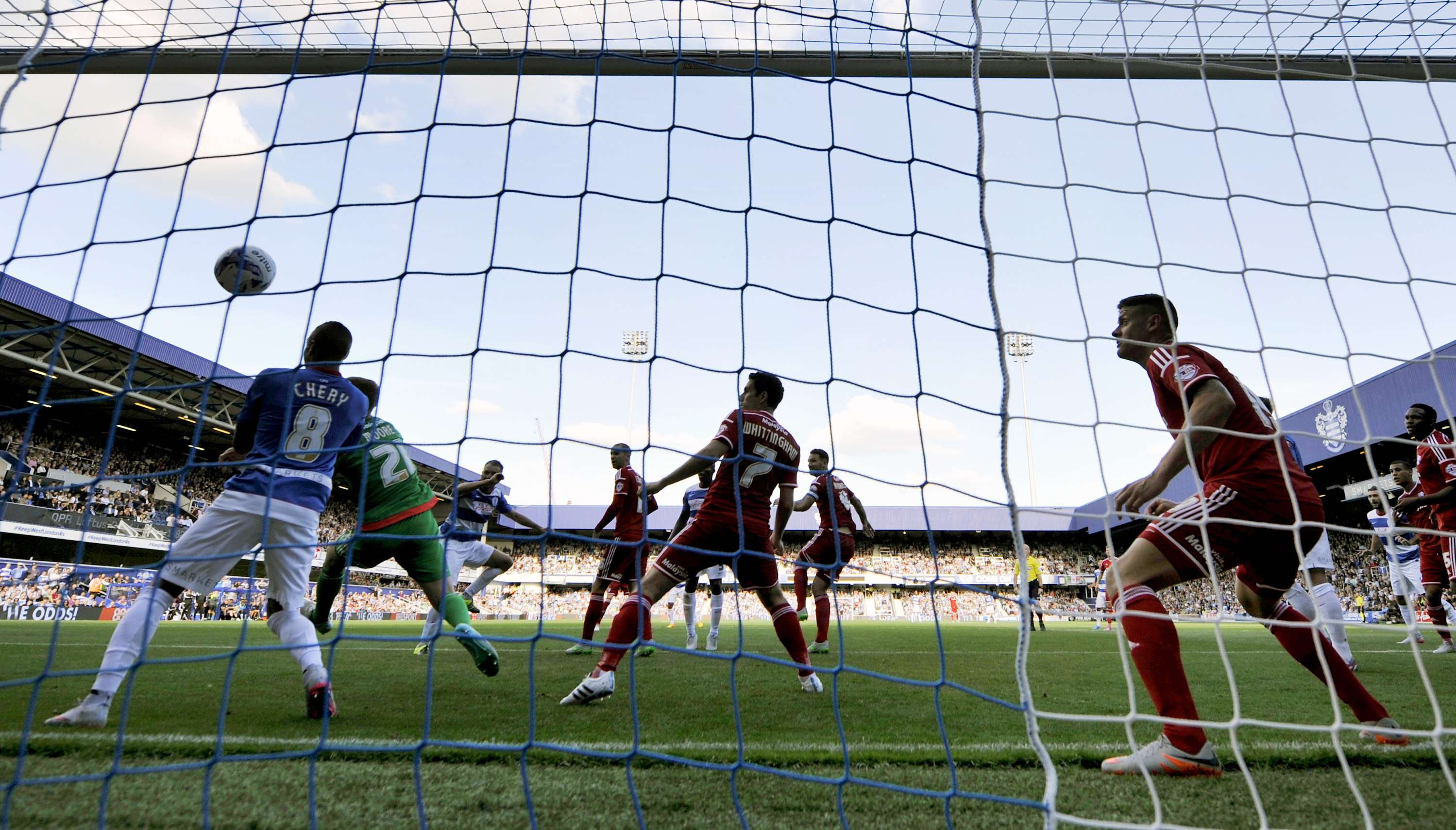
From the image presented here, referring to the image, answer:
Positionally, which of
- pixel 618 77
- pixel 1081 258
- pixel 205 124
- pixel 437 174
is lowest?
pixel 1081 258

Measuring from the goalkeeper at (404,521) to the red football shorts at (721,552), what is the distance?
1042mm

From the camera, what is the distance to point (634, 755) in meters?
2.18

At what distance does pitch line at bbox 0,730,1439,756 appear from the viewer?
105 inches

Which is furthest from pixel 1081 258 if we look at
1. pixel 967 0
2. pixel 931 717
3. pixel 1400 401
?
pixel 1400 401

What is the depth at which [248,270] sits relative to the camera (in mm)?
3389

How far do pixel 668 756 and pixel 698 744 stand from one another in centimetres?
38

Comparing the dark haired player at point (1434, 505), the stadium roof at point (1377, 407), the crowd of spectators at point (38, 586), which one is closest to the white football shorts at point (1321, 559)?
the dark haired player at point (1434, 505)

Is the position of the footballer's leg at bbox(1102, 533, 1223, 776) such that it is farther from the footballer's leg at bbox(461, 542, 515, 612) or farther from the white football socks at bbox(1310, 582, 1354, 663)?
the footballer's leg at bbox(461, 542, 515, 612)

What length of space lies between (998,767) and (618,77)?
3.66m

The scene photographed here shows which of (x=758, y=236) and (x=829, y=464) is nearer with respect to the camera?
(x=758, y=236)

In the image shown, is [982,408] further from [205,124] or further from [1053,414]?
[205,124]

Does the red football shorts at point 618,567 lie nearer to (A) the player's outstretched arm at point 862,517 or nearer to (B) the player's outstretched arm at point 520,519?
(B) the player's outstretched arm at point 520,519

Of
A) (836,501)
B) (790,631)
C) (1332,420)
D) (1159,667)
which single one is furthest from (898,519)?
(1159,667)

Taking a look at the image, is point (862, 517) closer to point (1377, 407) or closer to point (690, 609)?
point (690, 609)
